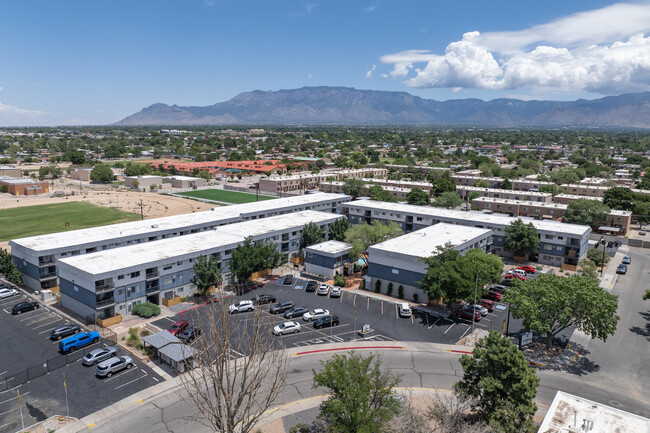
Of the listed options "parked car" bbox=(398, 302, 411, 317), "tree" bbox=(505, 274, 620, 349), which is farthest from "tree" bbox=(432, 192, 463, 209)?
"tree" bbox=(505, 274, 620, 349)

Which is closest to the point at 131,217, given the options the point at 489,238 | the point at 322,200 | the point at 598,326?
the point at 322,200

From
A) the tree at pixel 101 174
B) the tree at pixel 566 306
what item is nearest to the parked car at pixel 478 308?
the tree at pixel 566 306

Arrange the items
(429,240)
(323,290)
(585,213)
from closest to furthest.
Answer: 1. (323,290)
2. (429,240)
3. (585,213)

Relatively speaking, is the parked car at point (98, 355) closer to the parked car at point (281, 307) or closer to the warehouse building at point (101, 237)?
the parked car at point (281, 307)

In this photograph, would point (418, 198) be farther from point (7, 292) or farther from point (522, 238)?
point (7, 292)

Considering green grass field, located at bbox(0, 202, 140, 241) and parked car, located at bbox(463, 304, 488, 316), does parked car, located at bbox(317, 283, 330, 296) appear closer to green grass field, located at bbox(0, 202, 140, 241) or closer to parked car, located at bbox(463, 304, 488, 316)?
parked car, located at bbox(463, 304, 488, 316)

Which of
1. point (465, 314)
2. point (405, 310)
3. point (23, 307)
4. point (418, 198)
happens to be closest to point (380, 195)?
point (418, 198)
